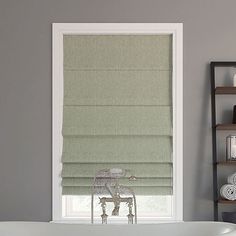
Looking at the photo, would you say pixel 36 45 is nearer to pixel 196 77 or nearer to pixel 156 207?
pixel 196 77

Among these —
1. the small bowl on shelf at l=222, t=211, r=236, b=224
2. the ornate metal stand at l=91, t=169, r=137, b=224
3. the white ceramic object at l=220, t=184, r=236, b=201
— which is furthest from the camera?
the white ceramic object at l=220, t=184, r=236, b=201

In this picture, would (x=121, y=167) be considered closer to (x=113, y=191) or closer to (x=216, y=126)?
(x=113, y=191)

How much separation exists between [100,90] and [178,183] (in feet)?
3.28

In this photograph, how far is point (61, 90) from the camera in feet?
15.6

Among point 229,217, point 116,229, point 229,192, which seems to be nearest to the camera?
point 116,229

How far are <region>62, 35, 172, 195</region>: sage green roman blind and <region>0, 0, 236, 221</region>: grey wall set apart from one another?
6.2 inches

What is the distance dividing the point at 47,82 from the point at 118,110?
0.63 metres

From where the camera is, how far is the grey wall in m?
4.72

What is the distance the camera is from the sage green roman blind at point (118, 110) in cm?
471

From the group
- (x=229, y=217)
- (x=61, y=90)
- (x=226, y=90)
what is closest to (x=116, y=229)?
(x=229, y=217)

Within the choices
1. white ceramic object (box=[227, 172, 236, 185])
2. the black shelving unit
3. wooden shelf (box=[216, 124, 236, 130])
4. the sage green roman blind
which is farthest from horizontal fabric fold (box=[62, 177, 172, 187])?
wooden shelf (box=[216, 124, 236, 130])

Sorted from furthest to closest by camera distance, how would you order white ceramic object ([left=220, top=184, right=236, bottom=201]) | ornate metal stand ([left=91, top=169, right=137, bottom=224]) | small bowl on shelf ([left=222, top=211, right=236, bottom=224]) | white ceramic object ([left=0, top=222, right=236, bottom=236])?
white ceramic object ([left=220, top=184, right=236, bottom=201]), small bowl on shelf ([left=222, top=211, right=236, bottom=224]), ornate metal stand ([left=91, top=169, right=137, bottom=224]), white ceramic object ([left=0, top=222, right=236, bottom=236])

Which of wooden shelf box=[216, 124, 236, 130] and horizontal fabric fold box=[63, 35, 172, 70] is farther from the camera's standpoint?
horizontal fabric fold box=[63, 35, 172, 70]

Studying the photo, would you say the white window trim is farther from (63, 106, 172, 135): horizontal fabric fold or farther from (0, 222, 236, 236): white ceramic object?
(0, 222, 236, 236): white ceramic object
